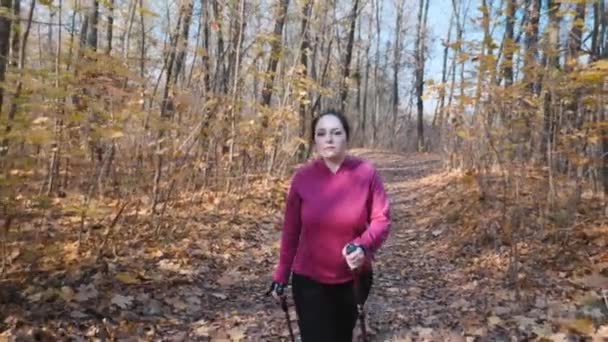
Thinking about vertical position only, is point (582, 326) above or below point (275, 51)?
below

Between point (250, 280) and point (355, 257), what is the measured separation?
4.04 m

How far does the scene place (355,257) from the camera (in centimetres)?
264

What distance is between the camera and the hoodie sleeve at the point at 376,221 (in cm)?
269

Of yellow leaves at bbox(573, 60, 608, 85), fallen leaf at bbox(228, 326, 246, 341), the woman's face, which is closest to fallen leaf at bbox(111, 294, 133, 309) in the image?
fallen leaf at bbox(228, 326, 246, 341)

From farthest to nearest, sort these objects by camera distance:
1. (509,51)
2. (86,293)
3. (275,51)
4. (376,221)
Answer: (275,51) → (509,51) → (86,293) → (376,221)

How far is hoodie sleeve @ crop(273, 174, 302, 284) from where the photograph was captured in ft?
9.92

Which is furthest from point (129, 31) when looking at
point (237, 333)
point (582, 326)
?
point (582, 326)

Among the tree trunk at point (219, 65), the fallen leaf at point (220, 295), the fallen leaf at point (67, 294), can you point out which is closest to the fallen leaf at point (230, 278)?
the fallen leaf at point (220, 295)

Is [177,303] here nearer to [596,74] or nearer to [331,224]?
[331,224]

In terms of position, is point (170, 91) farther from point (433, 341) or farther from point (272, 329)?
point (433, 341)

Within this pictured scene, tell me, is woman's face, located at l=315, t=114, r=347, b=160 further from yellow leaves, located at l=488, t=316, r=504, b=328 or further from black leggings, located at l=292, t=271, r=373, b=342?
yellow leaves, located at l=488, t=316, r=504, b=328

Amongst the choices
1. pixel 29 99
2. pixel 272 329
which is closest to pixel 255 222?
pixel 272 329

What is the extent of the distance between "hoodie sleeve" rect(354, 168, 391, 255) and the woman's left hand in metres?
0.04

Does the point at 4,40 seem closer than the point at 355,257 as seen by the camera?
No
